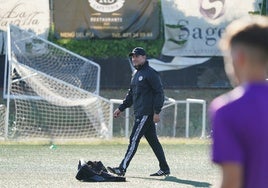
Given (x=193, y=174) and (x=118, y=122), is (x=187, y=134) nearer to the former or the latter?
(x=118, y=122)

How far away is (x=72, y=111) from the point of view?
67.5 feet

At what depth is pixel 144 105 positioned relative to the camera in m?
12.0

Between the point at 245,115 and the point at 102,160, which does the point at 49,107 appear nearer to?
the point at 102,160

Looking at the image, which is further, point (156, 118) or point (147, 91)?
point (147, 91)

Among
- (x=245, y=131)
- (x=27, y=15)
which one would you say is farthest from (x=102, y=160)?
(x=27, y=15)

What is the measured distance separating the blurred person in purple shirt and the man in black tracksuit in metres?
8.20

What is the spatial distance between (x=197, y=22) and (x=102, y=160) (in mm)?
13026

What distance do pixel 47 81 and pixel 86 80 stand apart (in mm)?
2519

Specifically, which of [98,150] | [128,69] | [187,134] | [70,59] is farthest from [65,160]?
[128,69]

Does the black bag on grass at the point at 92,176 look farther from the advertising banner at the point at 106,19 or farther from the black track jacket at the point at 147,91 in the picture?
the advertising banner at the point at 106,19

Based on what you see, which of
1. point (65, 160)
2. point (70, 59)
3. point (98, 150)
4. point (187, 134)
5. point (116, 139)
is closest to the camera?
point (65, 160)

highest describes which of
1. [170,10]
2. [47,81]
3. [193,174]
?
[170,10]

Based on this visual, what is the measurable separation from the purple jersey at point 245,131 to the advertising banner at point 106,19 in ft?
75.4

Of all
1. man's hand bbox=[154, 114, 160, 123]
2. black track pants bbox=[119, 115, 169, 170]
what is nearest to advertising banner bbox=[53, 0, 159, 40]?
black track pants bbox=[119, 115, 169, 170]
